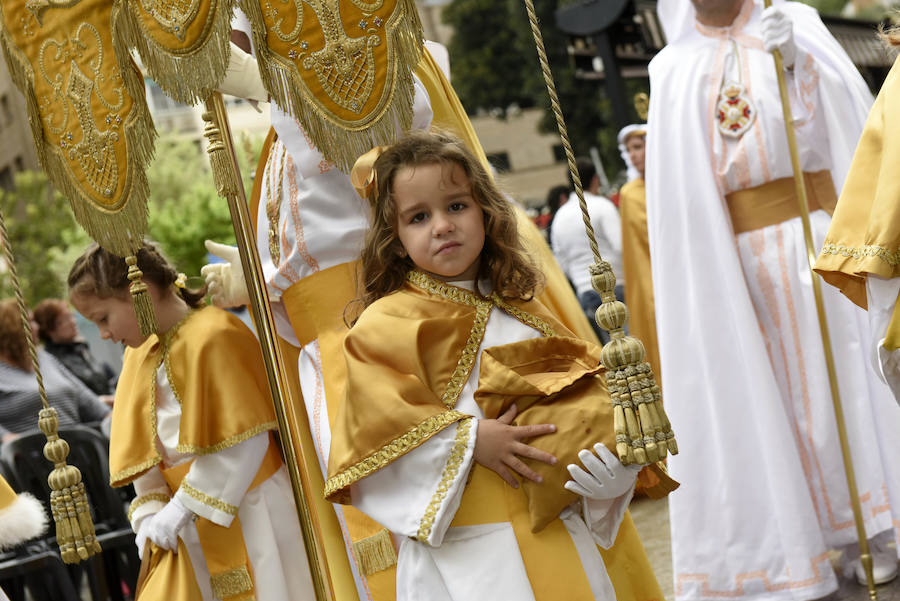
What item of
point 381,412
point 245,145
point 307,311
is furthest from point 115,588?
point 381,412

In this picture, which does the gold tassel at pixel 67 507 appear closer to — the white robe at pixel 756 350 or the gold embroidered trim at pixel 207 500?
the gold embroidered trim at pixel 207 500

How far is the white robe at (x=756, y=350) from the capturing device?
13.5ft

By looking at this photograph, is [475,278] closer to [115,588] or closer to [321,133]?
[321,133]

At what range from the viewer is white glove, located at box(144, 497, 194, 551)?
3301 millimetres

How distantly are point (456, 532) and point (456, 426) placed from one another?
23 centimetres

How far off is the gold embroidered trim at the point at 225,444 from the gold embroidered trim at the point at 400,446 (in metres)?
0.89

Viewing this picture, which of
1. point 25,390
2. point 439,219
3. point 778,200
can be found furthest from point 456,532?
point 25,390

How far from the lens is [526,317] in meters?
2.70

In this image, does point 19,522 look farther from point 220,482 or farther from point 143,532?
point 220,482

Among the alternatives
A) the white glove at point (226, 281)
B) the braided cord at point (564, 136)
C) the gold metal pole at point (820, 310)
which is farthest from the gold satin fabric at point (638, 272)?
the braided cord at point (564, 136)

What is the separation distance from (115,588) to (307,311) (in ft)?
9.41

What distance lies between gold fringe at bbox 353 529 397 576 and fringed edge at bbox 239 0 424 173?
97 cm

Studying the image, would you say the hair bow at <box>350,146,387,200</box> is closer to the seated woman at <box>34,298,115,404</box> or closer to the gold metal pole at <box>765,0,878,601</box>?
the gold metal pole at <box>765,0,878,601</box>

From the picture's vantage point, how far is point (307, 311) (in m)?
3.38
